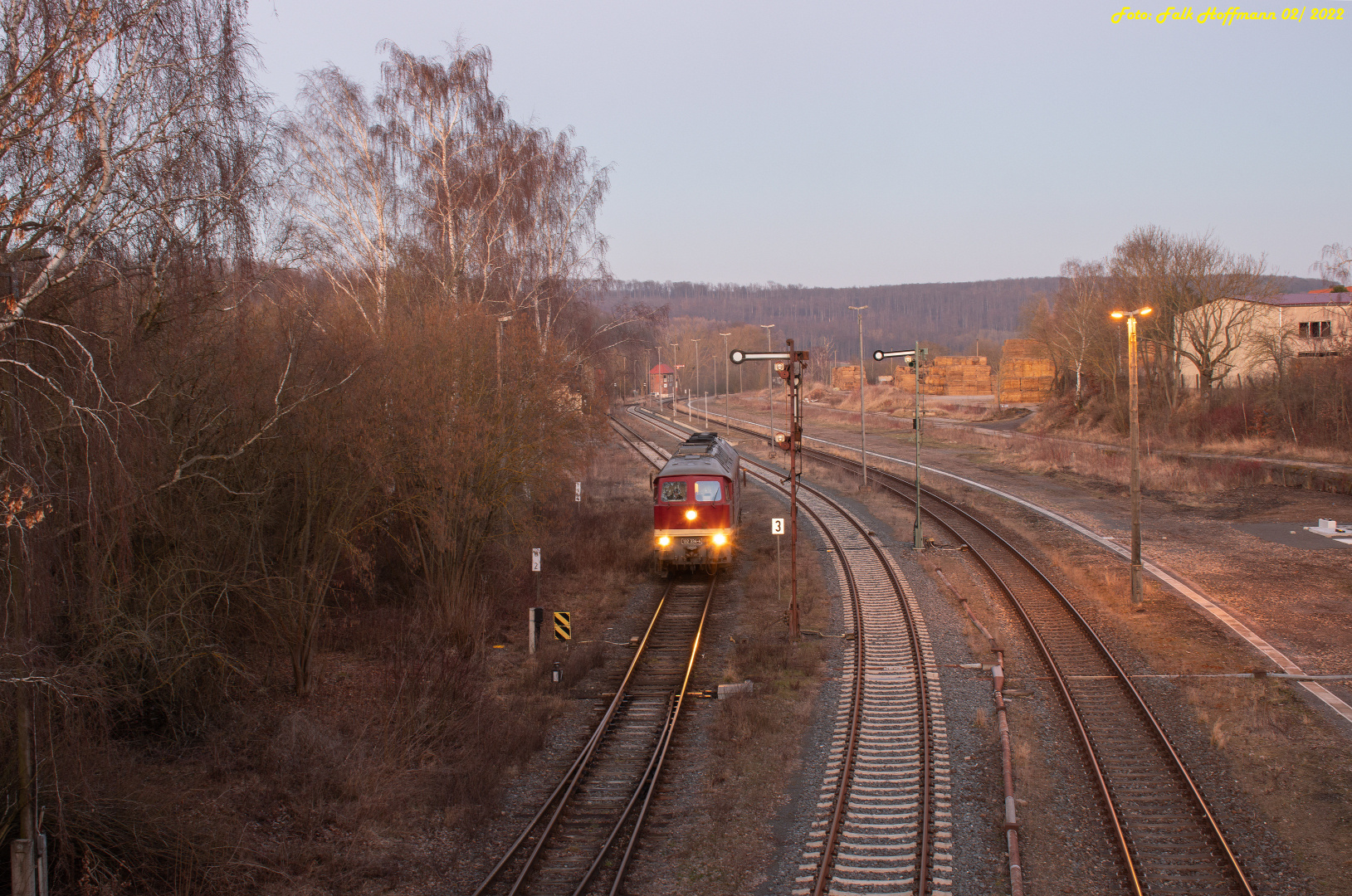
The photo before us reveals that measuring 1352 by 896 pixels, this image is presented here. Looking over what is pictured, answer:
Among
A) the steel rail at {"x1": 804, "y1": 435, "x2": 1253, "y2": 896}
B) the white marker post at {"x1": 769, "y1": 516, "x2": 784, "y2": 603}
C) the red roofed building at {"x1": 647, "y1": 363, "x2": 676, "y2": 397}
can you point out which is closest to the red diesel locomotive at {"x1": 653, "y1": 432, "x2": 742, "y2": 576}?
the white marker post at {"x1": 769, "y1": 516, "x2": 784, "y2": 603}

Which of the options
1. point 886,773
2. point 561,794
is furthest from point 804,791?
point 561,794

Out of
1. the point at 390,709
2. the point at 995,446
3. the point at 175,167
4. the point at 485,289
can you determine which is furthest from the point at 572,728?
the point at 995,446

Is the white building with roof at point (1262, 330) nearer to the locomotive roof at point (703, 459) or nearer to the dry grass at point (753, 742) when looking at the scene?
the locomotive roof at point (703, 459)

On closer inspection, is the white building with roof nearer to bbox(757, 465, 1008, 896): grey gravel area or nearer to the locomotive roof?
the locomotive roof

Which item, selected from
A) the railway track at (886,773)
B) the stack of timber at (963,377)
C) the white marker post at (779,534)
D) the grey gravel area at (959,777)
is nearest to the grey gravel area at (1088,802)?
the grey gravel area at (959,777)

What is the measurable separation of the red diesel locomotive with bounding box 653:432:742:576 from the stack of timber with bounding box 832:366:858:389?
274ft

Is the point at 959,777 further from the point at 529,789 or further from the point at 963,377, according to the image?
the point at 963,377

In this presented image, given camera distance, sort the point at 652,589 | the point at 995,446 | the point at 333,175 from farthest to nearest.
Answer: the point at 995,446 < the point at 652,589 < the point at 333,175

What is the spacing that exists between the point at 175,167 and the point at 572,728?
9479mm

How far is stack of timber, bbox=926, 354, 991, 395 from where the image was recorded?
94.7 m

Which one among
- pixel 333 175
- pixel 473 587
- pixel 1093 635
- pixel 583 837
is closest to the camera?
pixel 583 837

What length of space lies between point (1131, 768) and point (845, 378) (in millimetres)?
96005

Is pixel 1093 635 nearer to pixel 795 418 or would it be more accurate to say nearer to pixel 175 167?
pixel 795 418

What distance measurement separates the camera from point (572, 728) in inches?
531
